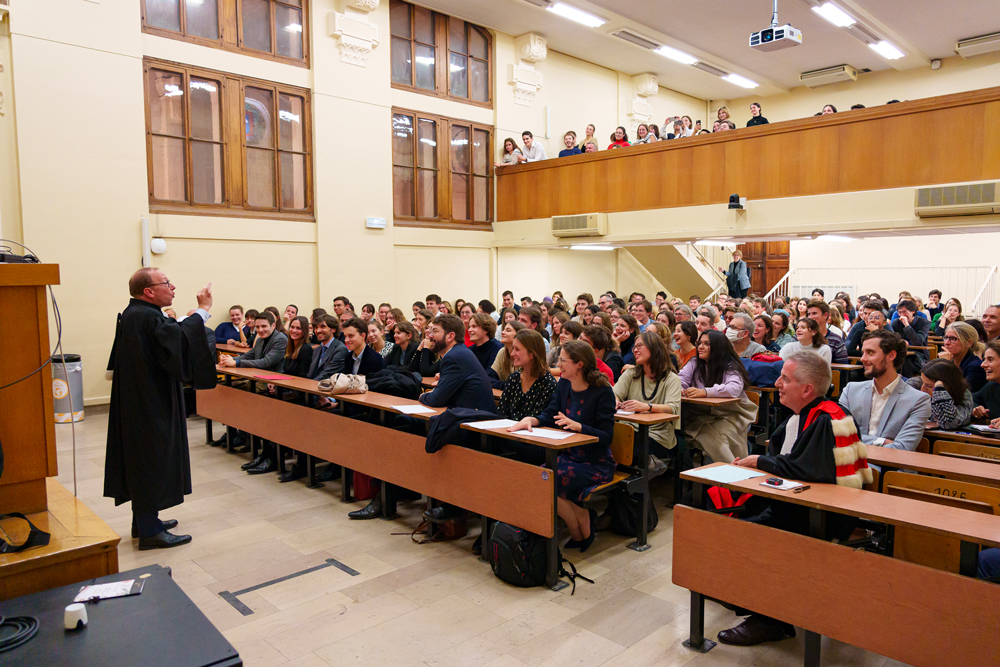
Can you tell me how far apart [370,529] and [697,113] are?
15.9 metres

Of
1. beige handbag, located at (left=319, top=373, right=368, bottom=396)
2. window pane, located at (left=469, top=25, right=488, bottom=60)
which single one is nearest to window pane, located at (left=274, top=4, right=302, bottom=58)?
window pane, located at (left=469, top=25, right=488, bottom=60)

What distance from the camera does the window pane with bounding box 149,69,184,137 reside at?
8930 millimetres

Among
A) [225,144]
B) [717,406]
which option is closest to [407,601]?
[717,406]

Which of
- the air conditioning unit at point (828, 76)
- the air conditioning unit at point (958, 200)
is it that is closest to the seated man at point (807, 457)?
the air conditioning unit at point (958, 200)

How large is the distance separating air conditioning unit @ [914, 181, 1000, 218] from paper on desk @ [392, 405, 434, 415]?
7.15 metres

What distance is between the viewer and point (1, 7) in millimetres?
7559

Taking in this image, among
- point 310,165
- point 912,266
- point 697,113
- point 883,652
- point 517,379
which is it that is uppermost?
point 697,113

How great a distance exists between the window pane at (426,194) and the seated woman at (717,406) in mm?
7922

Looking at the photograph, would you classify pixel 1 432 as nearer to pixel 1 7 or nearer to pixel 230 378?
pixel 230 378

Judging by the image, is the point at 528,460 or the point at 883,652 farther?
the point at 528,460

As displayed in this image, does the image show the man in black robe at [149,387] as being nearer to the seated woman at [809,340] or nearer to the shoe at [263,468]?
the shoe at [263,468]

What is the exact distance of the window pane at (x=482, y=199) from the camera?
42.1ft

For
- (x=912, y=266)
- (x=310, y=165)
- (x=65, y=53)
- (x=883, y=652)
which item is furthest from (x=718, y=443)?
(x=912, y=266)

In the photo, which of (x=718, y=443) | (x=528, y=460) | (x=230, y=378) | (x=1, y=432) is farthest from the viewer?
(x=230, y=378)
